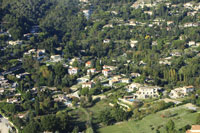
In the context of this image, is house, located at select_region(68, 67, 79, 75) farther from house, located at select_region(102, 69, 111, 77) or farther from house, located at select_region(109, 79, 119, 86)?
house, located at select_region(109, 79, 119, 86)

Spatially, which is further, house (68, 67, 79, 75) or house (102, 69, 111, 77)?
house (68, 67, 79, 75)

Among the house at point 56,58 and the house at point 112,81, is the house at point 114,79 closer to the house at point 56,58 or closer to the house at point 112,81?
the house at point 112,81

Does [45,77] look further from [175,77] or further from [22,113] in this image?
[175,77]

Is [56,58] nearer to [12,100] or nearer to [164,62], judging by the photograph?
[12,100]

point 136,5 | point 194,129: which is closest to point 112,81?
point 194,129

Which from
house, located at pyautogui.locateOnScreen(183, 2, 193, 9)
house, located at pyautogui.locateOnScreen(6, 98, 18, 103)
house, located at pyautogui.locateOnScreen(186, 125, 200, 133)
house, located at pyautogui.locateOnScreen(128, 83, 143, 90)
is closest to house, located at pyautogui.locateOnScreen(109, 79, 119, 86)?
house, located at pyautogui.locateOnScreen(128, 83, 143, 90)

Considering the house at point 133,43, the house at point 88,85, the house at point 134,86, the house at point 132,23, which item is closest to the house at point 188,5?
the house at point 132,23

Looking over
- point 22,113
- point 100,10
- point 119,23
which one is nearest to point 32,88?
point 22,113
